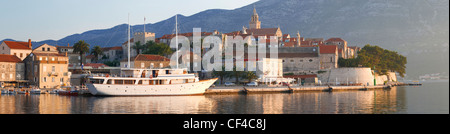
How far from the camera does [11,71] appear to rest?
196ft

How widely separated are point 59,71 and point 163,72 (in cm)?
1764

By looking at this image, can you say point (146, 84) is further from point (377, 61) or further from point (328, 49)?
point (377, 61)

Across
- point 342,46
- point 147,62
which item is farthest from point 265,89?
point 342,46

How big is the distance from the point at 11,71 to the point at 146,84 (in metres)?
21.6

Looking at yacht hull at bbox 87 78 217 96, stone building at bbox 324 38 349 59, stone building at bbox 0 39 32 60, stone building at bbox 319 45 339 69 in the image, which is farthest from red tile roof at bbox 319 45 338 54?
stone building at bbox 0 39 32 60

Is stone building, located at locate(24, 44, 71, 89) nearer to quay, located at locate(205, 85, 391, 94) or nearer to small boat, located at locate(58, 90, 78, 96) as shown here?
small boat, located at locate(58, 90, 78, 96)

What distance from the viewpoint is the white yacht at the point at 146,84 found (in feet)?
164

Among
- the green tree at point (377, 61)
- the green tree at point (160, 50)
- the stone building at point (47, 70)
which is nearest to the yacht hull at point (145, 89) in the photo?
the stone building at point (47, 70)
